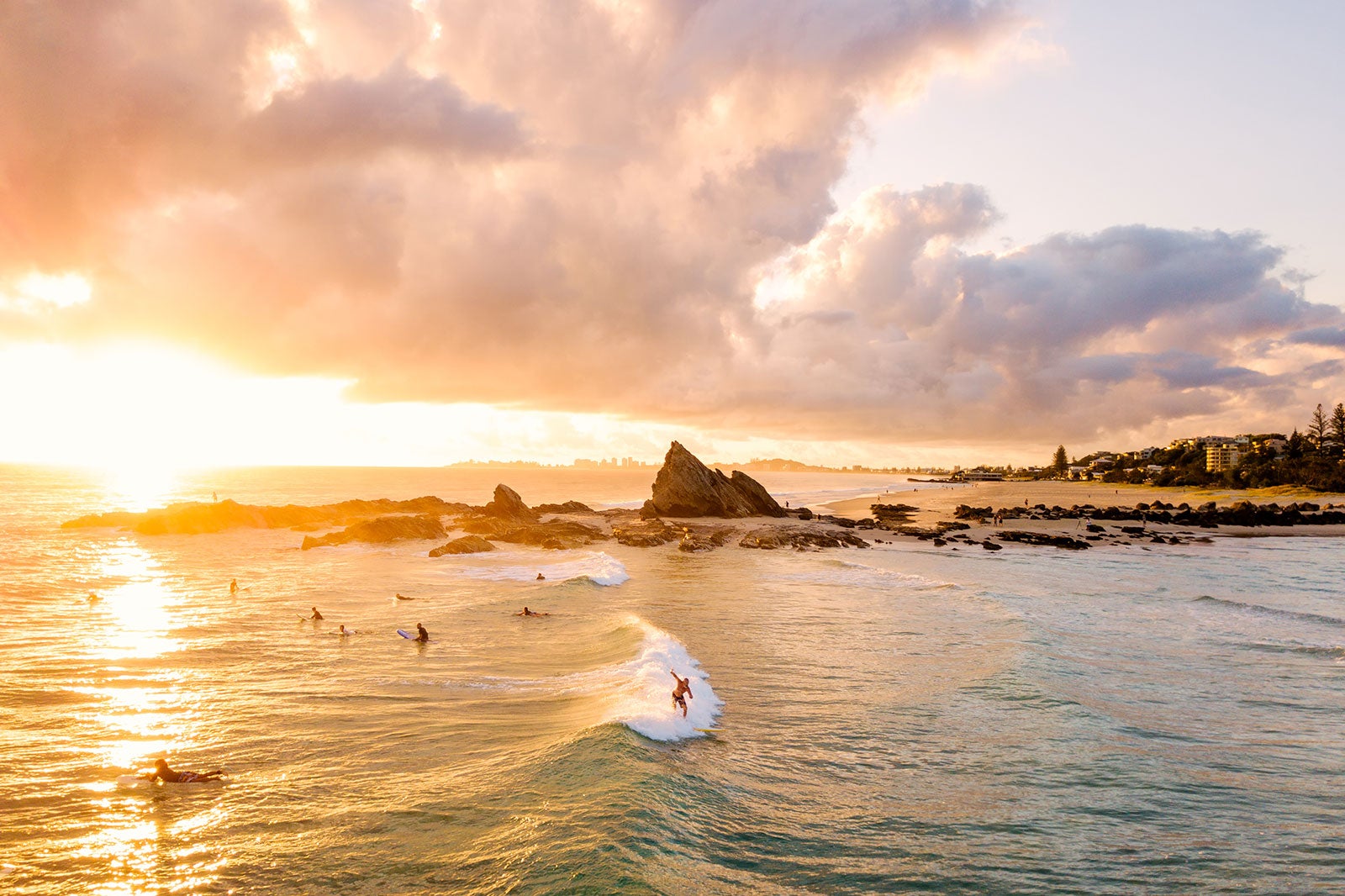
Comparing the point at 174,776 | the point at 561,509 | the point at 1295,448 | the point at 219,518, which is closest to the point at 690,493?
the point at 561,509

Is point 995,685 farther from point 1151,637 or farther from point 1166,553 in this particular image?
point 1166,553

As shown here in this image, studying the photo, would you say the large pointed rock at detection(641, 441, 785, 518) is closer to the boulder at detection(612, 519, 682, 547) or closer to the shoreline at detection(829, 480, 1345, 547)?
the boulder at detection(612, 519, 682, 547)

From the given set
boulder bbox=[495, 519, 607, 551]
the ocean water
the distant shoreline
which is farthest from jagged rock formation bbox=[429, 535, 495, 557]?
the distant shoreline

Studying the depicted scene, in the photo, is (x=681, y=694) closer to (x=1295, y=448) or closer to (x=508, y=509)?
(x=508, y=509)

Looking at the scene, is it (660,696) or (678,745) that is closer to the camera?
(678,745)

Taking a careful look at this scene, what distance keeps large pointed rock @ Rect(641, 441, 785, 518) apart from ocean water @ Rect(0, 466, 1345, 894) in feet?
156

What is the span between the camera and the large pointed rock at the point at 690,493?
269 feet

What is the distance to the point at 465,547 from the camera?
52.9m

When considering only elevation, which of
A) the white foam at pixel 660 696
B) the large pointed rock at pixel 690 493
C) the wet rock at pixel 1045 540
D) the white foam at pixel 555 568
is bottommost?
the white foam at pixel 555 568

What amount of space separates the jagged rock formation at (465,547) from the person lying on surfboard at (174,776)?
3797 cm

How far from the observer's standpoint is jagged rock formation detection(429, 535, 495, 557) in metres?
51.4

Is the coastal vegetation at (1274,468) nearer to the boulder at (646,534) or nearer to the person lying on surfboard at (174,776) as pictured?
the boulder at (646,534)

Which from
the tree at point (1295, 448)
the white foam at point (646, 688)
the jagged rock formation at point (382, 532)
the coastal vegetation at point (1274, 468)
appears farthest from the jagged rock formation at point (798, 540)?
the tree at point (1295, 448)

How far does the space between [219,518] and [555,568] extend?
144 ft
